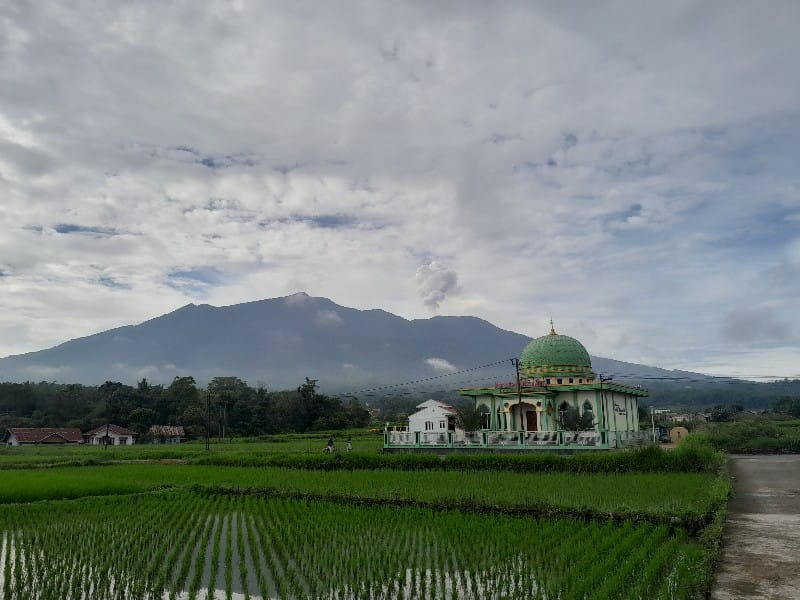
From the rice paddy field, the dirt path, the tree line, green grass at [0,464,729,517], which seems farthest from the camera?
the tree line

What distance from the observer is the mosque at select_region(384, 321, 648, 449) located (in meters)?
31.7

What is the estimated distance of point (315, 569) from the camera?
11.3 meters

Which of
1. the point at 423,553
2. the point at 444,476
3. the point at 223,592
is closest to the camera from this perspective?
the point at 223,592

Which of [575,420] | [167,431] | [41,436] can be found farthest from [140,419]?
[575,420]

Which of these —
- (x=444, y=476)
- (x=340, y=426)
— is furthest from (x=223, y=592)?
(x=340, y=426)

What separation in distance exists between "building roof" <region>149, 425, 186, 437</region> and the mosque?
44787 mm

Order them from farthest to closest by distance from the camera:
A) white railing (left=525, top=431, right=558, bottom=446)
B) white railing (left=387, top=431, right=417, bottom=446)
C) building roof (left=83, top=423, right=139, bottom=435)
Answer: building roof (left=83, top=423, right=139, bottom=435)
white railing (left=387, top=431, right=417, bottom=446)
white railing (left=525, top=431, right=558, bottom=446)

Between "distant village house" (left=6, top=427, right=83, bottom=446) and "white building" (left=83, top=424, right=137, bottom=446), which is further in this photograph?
"white building" (left=83, top=424, right=137, bottom=446)

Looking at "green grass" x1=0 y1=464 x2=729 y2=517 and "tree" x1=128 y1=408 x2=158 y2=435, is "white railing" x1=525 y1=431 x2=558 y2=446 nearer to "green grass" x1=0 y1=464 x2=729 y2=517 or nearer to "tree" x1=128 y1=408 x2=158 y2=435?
"green grass" x1=0 y1=464 x2=729 y2=517

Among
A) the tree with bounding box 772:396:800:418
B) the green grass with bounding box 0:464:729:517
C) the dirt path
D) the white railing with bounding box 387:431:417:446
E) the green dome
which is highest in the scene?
the green dome

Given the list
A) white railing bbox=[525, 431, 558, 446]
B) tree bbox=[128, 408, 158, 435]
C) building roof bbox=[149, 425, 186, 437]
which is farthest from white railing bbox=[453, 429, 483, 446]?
tree bbox=[128, 408, 158, 435]

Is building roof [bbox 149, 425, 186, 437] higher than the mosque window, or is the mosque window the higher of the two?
the mosque window

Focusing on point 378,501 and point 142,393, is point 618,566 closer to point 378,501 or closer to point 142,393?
point 378,501

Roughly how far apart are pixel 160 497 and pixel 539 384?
25.7 metres
